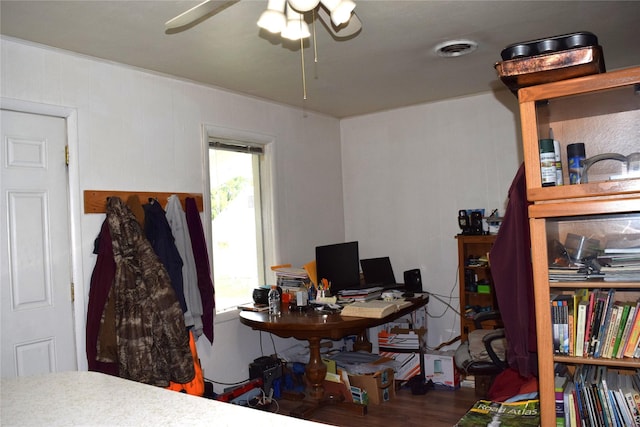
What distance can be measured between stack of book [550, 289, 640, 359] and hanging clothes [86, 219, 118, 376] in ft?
7.70

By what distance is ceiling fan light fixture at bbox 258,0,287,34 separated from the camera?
199 cm

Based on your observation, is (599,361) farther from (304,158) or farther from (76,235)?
(304,158)

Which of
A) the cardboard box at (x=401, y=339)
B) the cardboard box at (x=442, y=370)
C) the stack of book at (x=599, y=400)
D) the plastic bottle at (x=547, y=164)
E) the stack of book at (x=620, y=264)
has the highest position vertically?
the plastic bottle at (x=547, y=164)

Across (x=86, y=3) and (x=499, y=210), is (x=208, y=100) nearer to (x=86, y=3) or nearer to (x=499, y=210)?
(x=86, y=3)

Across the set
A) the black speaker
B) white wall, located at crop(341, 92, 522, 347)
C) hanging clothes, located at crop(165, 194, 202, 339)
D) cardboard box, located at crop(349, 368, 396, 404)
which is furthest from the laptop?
hanging clothes, located at crop(165, 194, 202, 339)

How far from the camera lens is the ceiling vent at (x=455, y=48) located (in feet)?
10.1

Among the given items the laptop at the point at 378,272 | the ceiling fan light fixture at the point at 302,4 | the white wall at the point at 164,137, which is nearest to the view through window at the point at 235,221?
the white wall at the point at 164,137

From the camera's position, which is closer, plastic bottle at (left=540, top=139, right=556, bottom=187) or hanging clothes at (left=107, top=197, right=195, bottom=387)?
plastic bottle at (left=540, top=139, right=556, bottom=187)

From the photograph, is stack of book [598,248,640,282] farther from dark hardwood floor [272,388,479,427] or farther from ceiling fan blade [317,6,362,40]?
dark hardwood floor [272,388,479,427]

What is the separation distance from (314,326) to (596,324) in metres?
1.71

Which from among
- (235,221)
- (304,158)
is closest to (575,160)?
(235,221)

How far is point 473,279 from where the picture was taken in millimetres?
4285

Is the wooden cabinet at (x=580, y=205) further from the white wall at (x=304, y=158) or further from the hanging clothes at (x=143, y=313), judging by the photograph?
the white wall at (x=304, y=158)

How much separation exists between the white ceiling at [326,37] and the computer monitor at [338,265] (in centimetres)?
134
